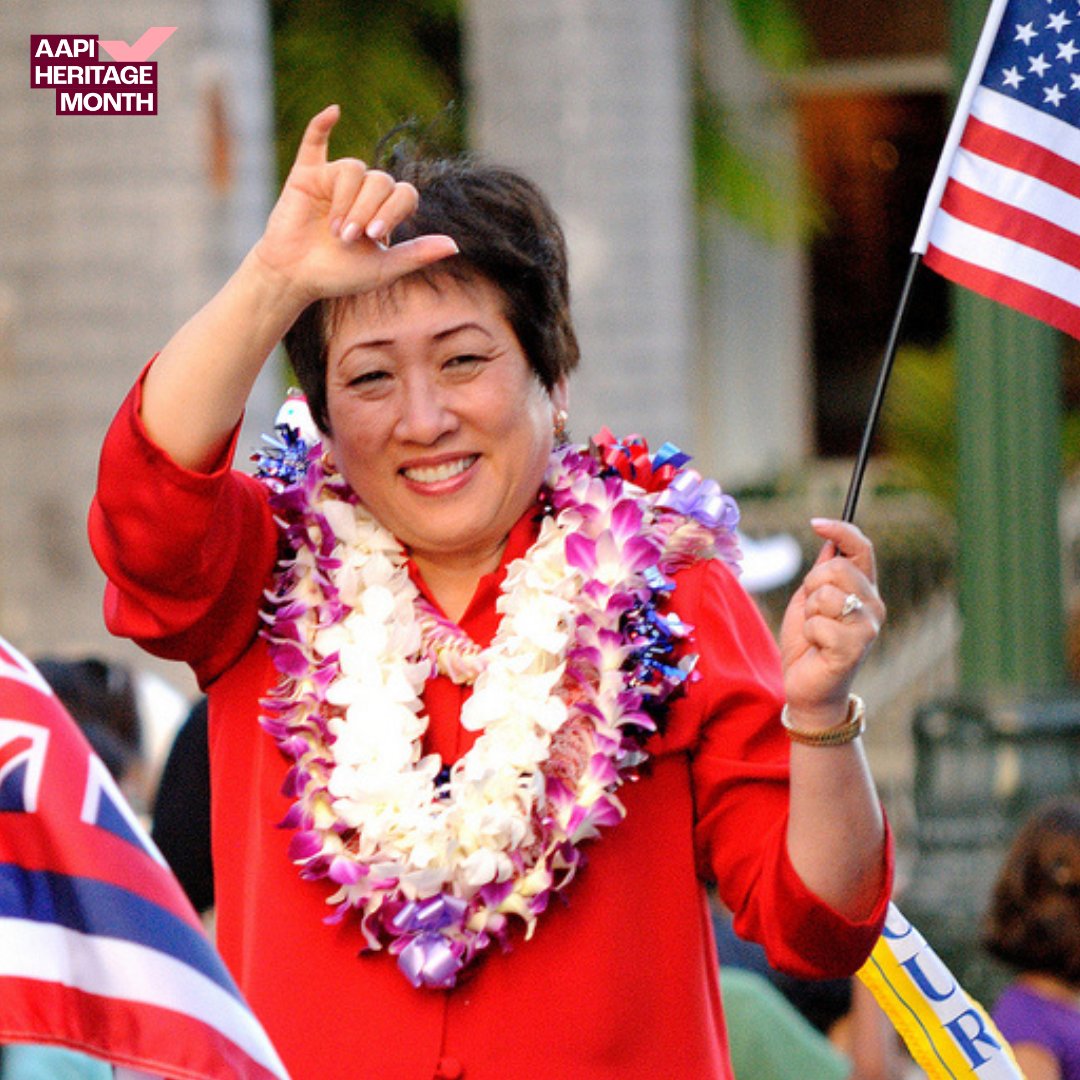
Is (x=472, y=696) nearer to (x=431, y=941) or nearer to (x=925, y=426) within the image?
(x=431, y=941)

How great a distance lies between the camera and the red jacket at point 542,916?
2.53 m

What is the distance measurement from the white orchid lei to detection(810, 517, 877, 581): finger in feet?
0.94

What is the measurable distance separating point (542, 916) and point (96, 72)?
4.60 metres

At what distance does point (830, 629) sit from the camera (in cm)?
240

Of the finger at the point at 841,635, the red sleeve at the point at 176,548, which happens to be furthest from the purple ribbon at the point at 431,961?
the finger at the point at 841,635

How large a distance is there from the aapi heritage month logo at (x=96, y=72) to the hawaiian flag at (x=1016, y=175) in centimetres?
407

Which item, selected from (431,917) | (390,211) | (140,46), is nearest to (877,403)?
(390,211)

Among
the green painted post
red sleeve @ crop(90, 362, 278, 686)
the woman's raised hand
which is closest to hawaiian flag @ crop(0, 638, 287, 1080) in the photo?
red sleeve @ crop(90, 362, 278, 686)

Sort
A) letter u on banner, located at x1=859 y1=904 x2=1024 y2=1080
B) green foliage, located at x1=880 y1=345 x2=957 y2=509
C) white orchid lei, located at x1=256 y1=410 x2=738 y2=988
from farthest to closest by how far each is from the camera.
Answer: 1. green foliage, located at x1=880 y1=345 x2=957 y2=509
2. letter u on banner, located at x1=859 y1=904 x2=1024 y2=1080
3. white orchid lei, located at x1=256 y1=410 x2=738 y2=988

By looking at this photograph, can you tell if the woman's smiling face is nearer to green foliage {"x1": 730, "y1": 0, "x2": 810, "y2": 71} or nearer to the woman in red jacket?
the woman in red jacket

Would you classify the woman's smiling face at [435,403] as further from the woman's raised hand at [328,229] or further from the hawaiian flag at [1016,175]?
the hawaiian flag at [1016,175]

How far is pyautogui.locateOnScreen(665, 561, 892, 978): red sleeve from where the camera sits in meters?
2.54

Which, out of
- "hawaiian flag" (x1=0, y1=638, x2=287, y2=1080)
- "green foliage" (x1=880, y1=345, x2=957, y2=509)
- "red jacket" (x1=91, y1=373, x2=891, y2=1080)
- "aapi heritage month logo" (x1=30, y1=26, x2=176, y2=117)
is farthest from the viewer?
"green foliage" (x1=880, y1=345, x2=957, y2=509)

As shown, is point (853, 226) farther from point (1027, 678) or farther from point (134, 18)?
point (1027, 678)
